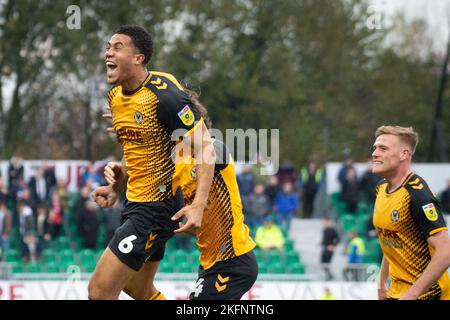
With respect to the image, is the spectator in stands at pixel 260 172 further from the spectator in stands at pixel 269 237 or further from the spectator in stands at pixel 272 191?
the spectator in stands at pixel 269 237

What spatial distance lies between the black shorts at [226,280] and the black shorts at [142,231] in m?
0.44

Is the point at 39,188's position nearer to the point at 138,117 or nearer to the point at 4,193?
the point at 4,193

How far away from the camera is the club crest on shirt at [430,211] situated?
260 inches

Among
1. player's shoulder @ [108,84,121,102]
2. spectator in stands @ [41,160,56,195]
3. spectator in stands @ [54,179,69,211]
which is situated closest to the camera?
player's shoulder @ [108,84,121,102]

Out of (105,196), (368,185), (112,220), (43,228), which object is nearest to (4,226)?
(43,228)

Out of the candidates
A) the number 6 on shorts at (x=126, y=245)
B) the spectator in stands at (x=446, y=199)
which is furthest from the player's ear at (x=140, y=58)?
the spectator in stands at (x=446, y=199)

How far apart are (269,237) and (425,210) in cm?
1130

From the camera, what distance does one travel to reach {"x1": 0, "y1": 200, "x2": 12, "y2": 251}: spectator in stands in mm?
17781

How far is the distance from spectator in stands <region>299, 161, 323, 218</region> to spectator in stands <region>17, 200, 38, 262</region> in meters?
7.22

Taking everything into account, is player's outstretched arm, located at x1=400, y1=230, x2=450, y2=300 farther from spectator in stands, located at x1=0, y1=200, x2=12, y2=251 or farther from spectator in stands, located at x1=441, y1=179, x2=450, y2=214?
spectator in stands, located at x1=441, y1=179, x2=450, y2=214

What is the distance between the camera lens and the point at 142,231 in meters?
6.81

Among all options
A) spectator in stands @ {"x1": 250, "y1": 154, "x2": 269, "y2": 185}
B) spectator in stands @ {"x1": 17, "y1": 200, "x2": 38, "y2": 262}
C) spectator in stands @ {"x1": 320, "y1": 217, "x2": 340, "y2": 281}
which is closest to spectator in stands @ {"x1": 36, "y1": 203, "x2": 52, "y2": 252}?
spectator in stands @ {"x1": 17, "y1": 200, "x2": 38, "y2": 262}

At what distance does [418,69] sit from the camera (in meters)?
40.2

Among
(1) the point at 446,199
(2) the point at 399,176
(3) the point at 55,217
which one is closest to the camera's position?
(2) the point at 399,176
